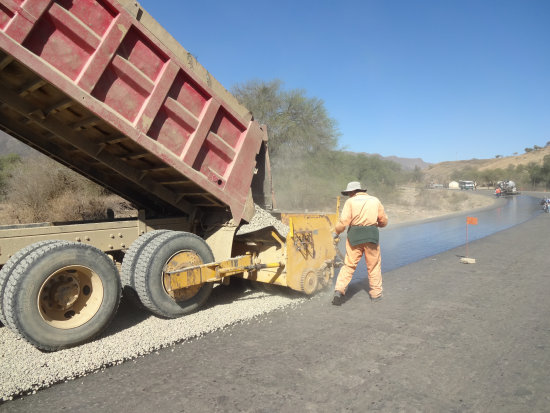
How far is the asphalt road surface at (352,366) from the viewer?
2.65 m

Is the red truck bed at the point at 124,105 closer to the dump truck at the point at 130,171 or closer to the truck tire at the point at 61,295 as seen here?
the dump truck at the point at 130,171

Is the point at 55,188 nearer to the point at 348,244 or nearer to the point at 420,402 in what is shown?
the point at 348,244

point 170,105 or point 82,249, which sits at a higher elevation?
point 170,105

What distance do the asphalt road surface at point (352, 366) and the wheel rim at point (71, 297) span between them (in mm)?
707

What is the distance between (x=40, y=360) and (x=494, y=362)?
3.65m

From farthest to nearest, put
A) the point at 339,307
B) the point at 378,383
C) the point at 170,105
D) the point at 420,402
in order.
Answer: the point at 339,307 → the point at 170,105 → the point at 378,383 → the point at 420,402

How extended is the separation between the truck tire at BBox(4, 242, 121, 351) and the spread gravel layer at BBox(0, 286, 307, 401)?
0.53ft

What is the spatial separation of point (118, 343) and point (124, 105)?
6.97ft

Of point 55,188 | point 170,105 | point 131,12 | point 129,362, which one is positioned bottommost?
point 55,188

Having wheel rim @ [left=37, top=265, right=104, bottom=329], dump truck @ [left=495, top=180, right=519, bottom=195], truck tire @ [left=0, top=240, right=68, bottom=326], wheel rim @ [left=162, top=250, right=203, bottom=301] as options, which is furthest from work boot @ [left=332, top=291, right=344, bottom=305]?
dump truck @ [left=495, top=180, right=519, bottom=195]

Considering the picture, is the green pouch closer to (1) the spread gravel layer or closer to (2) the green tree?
(1) the spread gravel layer

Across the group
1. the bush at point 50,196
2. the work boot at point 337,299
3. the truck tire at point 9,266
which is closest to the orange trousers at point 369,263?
the work boot at point 337,299

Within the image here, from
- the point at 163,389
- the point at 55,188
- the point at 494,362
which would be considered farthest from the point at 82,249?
the point at 55,188

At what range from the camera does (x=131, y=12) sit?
139 inches
